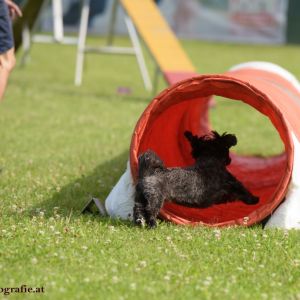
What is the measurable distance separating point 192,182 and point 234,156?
3581 mm

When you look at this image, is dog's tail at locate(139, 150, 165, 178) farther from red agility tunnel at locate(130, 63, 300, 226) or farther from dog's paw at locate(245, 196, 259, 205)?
dog's paw at locate(245, 196, 259, 205)

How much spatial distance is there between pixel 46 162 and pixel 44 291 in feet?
14.9

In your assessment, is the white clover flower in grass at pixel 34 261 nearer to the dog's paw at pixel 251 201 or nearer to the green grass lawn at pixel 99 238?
the green grass lawn at pixel 99 238

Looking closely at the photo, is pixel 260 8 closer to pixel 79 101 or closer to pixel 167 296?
pixel 79 101

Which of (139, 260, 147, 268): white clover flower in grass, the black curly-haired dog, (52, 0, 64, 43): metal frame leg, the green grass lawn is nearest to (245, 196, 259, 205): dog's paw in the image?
the black curly-haired dog

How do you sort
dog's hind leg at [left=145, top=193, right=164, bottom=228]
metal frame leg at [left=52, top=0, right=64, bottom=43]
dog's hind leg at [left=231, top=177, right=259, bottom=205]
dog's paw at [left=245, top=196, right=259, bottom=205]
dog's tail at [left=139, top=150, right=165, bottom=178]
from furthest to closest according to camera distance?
metal frame leg at [left=52, top=0, right=64, bottom=43] < dog's paw at [left=245, top=196, right=259, bottom=205] < dog's hind leg at [left=231, top=177, right=259, bottom=205] < dog's tail at [left=139, top=150, right=165, bottom=178] < dog's hind leg at [left=145, top=193, right=164, bottom=228]

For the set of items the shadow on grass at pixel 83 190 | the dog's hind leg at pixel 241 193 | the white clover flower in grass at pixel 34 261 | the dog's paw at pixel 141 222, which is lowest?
the shadow on grass at pixel 83 190

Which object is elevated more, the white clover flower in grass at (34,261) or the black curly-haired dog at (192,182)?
the white clover flower in grass at (34,261)

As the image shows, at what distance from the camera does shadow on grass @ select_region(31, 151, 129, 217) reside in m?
6.34

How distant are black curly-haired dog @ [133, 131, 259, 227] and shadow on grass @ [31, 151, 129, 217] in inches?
29.4

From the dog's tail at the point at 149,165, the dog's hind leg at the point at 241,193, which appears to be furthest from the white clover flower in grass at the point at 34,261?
the dog's hind leg at the point at 241,193

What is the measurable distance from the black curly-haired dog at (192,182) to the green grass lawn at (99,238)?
0.72ft

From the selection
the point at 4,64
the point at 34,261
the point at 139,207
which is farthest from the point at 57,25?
the point at 34,261

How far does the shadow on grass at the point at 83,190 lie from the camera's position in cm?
634
